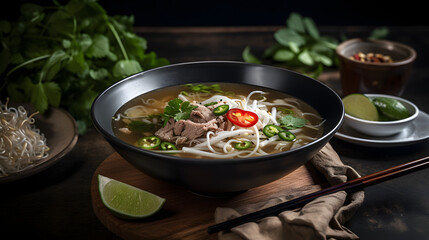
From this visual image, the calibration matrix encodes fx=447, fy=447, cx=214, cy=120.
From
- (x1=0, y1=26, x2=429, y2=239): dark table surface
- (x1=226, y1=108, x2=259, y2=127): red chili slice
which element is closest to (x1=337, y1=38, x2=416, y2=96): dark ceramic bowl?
(x1=0, y1=26, x2=429, y2=239): dark table surface

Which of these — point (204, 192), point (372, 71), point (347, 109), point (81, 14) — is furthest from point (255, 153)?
point (81, 14)

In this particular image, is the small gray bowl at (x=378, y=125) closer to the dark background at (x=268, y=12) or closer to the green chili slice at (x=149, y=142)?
the green chili slice at (x=149, y=142)

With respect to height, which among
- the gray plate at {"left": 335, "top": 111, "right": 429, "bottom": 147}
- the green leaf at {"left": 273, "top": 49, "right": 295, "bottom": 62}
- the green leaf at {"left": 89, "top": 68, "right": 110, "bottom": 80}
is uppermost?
the green leaf at {"left": 89, "top": 68, "right": 110, "bottom": 80}

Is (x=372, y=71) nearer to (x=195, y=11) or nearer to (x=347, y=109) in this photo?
(x=347, y=109)

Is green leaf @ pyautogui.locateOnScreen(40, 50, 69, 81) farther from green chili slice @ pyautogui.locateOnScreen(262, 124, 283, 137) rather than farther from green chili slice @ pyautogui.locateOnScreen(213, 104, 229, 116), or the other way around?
green chili slice @ pyautogui.locateOnScreen(262, 124, 283, 137)

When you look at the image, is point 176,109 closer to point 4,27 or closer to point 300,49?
point 4,27

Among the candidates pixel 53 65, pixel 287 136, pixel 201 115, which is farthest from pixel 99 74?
pixel 287 136

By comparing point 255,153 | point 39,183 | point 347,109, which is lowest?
point 39,183
